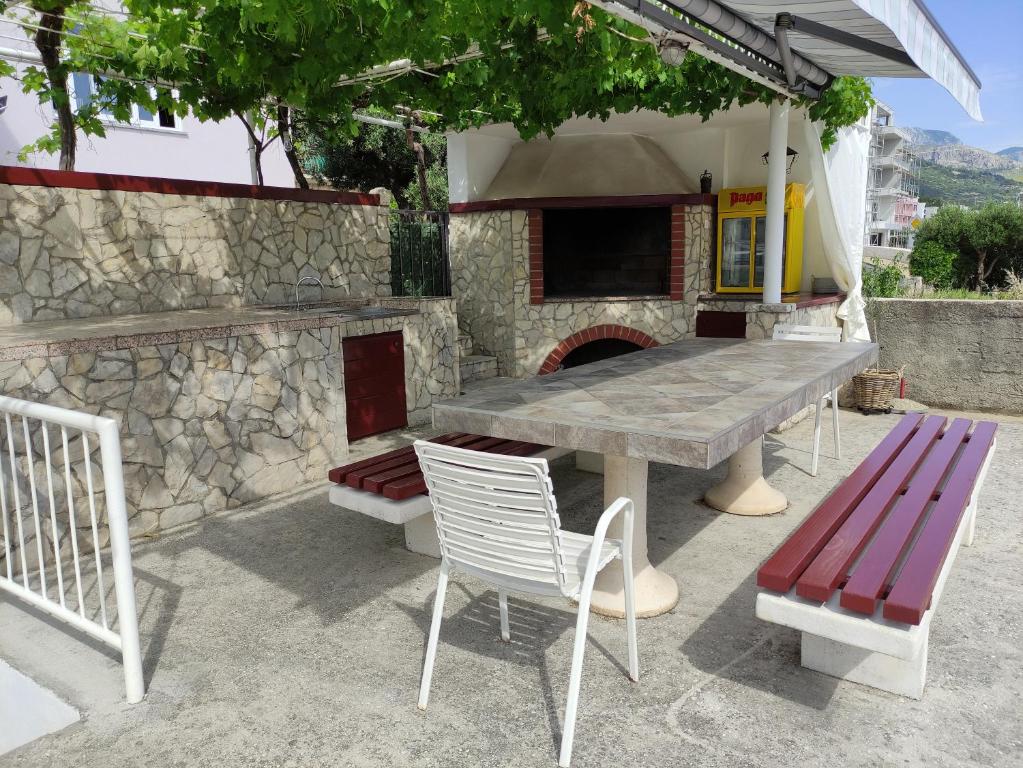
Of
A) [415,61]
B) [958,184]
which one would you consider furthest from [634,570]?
[958,184]

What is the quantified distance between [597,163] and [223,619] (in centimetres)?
794

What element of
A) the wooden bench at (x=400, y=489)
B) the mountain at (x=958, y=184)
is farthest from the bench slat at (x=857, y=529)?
the mountain at (x=958, y=184)

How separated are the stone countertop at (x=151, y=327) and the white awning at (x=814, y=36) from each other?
3300mm

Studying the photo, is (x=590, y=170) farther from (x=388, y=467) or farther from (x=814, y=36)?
(x=388, y=467)

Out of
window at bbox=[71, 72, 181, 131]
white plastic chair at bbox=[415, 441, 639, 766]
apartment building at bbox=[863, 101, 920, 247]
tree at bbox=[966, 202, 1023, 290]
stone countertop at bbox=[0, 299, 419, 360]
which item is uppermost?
apartment building at bbox=[863, 101, 920, 247]

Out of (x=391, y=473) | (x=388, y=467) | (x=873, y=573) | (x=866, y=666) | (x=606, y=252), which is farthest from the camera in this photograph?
(x=606, y=252)

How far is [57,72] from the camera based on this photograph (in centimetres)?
696

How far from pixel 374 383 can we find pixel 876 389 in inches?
213

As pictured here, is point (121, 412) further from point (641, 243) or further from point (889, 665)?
point (641, 243)

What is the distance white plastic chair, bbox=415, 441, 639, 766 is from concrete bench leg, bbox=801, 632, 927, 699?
0.93 m

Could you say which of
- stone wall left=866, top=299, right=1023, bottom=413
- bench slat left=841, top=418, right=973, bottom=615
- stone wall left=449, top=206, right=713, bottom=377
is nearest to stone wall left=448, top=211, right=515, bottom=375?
stone wall left=449, top=206, right=713, bottom=377

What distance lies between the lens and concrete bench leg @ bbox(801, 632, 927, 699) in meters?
2.91

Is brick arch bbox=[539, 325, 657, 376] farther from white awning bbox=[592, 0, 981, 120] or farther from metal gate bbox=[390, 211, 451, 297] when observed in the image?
white awning bbox=[592, 0, 981, 120]

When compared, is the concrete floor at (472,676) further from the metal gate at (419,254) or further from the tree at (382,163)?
the tree at (382,163)
